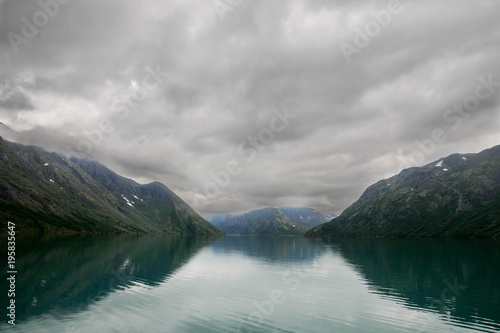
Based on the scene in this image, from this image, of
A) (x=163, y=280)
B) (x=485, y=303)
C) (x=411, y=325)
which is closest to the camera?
(x=411, y=325)

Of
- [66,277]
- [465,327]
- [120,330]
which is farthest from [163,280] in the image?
[465,327]

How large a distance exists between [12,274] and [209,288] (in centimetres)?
3971

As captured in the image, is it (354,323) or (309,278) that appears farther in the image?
(309,278)

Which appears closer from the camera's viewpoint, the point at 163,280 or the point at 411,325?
the point at 411,325

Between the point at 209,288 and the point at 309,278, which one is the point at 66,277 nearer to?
the point at 209,288

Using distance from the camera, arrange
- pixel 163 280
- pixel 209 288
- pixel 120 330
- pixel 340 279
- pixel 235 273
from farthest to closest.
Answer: pixel 235 273 → pixel 340 279 → pixel 163 280 → pixel 209 288 → pixel 120 330

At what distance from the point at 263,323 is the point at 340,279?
36949 millimetres

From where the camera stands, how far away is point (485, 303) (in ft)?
130

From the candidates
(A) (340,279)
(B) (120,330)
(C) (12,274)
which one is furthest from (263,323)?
(C) (12,274)

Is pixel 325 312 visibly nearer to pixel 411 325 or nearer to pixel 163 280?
pixel 411 325

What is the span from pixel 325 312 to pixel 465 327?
1611 centimetres

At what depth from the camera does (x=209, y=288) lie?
51.3 m

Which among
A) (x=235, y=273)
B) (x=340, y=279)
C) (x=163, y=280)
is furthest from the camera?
(x=235, y=273)

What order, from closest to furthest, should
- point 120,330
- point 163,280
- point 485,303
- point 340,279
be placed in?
1. point 120,330
2. point 485,303
3. point 163,280
4. point 340,279
